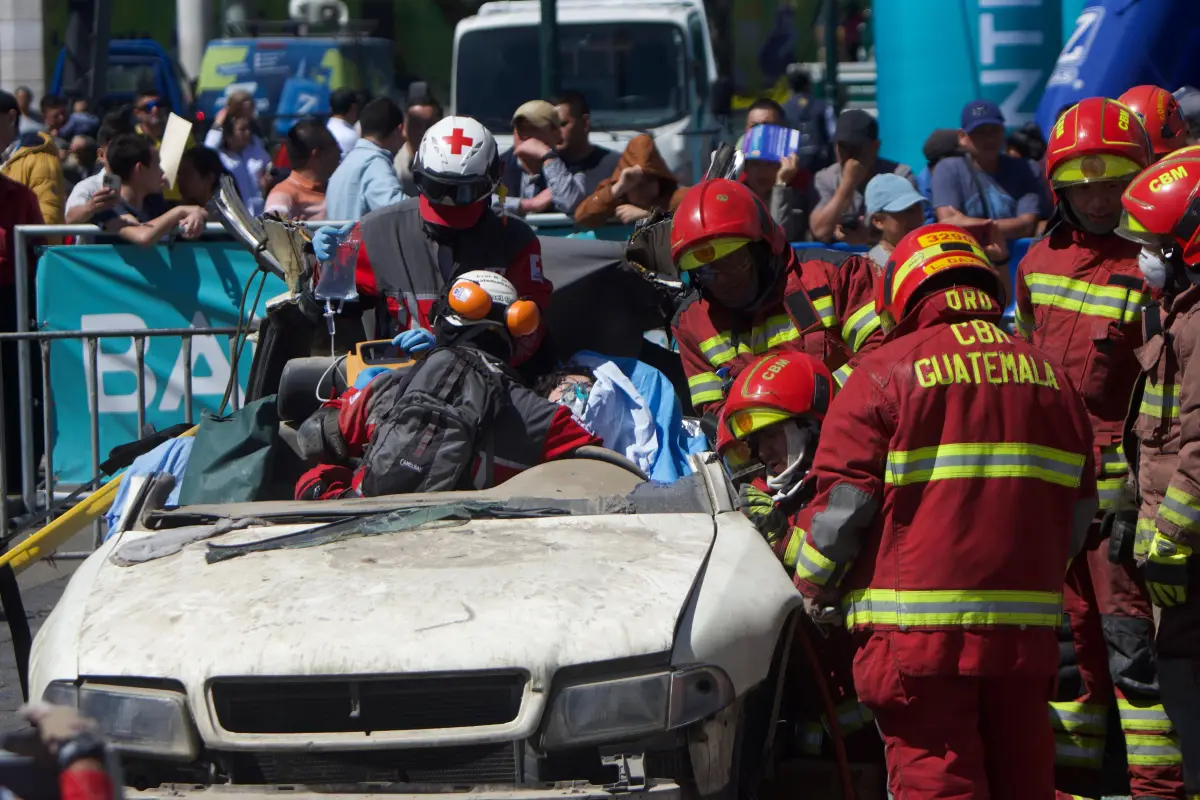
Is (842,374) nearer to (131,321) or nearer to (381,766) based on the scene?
(381,766)

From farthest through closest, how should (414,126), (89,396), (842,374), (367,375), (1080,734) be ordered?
(414,126), (89,396), (367,375), (842,374), (1080,734)

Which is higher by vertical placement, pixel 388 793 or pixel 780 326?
pixel 780 326

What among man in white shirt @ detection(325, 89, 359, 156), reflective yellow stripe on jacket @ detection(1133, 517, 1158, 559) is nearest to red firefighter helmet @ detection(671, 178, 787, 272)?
reflective yellow stripe on jacket @ detection(1133, 517, 1158, 559)

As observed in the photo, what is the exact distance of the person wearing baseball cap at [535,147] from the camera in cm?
955

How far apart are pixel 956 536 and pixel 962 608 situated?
0.18 metres

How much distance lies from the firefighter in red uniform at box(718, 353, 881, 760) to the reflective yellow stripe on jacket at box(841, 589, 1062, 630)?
1.26ft

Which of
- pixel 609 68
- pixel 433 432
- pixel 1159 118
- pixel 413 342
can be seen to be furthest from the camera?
pixel 609 68

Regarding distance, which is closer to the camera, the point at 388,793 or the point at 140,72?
the point at 388,793

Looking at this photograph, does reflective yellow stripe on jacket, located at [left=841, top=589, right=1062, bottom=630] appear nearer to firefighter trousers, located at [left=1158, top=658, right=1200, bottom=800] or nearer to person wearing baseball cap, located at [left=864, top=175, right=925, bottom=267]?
firefighter trousers, located at [left=1158, top=658, right=1200, bottom=800]

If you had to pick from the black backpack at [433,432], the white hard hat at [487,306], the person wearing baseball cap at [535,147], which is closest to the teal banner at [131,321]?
the person wearing baseball cap at [535,147]

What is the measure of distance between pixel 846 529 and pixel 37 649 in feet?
6.53

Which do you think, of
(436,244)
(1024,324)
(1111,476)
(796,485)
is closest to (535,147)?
(436,244)

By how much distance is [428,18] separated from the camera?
2942cm

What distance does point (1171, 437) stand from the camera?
469 cm
